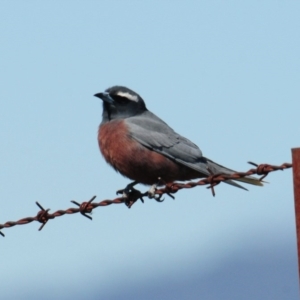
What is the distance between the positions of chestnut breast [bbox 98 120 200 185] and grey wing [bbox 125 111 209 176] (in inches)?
2.9

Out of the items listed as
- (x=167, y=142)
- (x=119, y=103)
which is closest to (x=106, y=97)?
(x=119, y=103)

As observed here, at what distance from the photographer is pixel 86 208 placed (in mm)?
11305

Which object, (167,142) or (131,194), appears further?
(167,142)

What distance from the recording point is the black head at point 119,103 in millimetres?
14664

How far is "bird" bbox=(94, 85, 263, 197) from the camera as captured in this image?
44.7 feet

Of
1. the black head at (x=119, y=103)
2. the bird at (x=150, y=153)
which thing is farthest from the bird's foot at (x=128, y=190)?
the black head at (x=119, y=103)

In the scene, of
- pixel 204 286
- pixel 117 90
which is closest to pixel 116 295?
pixel 204 286

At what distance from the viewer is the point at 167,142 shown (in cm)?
1395

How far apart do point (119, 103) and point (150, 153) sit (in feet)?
4.21

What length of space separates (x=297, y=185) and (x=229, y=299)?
157882 mm

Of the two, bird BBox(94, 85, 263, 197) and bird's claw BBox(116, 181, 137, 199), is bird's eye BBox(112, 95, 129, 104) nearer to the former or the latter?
bird BBox(94, 85, 263, 197)

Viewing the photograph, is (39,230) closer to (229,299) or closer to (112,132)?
(112,132)

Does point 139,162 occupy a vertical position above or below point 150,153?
below

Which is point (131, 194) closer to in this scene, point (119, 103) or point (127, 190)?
point (127, 190)
